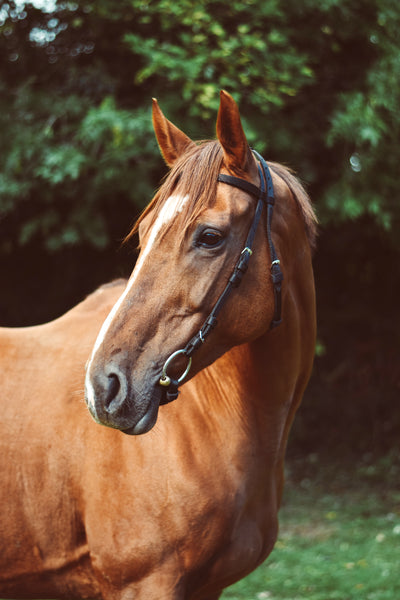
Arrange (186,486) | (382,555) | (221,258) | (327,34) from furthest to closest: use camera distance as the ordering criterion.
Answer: (327,34), (382,555), (186,486), (221,258)

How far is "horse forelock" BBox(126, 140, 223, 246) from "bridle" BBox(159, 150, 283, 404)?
58mm

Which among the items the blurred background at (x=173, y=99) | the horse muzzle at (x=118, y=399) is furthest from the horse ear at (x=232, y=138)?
the blurred background at (x=173, y=99)

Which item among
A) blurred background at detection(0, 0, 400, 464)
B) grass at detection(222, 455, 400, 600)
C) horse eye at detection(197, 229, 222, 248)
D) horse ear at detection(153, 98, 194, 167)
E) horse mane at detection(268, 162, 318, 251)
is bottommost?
grass at detection(222, 455, 400, 600)

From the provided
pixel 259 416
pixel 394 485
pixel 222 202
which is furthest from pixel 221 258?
pixel 394 485

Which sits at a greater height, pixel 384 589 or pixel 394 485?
pixel 384 589

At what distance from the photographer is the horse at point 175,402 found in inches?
80.1

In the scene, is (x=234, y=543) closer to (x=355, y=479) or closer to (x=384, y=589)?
(x=384, y=589)

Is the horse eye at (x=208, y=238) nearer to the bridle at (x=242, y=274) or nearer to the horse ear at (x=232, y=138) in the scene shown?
the bridle at (x=242, y=274)

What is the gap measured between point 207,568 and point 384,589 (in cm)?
312

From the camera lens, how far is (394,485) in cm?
780

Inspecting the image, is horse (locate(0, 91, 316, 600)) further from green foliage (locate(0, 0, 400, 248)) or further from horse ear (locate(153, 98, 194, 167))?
green foliage (locate(0, 0, 400, 248))

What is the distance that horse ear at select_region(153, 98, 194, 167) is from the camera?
2449 mm

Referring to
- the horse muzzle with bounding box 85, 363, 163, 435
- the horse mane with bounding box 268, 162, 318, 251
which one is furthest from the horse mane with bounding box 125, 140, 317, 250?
the horse muzzle with bounding box 85, 363, 163, 435

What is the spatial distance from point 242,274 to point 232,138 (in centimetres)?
50
